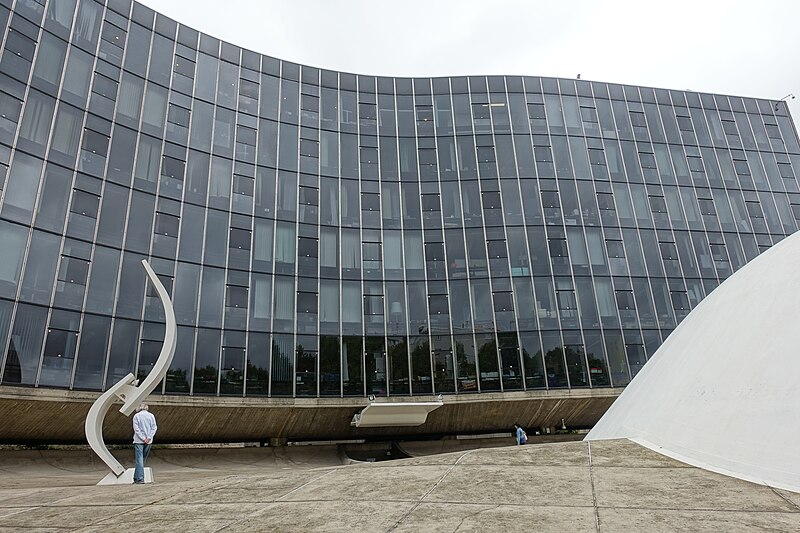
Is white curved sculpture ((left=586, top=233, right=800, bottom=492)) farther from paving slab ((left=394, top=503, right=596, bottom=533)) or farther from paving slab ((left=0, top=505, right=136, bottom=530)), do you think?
paving slab ((left=0, top=505, right=136, bottom=530))

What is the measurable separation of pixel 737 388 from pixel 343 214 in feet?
78.9

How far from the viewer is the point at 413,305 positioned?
91.1ft

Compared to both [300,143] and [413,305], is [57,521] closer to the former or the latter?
[413,305]

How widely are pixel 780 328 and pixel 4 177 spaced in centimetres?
2538

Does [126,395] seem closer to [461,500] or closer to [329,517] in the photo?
[329,517]

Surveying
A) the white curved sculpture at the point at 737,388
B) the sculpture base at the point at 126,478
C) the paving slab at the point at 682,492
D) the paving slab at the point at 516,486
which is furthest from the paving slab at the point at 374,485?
the sculpture base at the point at 126,478

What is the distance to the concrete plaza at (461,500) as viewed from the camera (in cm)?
471

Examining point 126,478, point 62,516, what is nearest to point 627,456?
point 62,516

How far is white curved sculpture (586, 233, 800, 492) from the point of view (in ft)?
19.3

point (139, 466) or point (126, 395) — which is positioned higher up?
point (126, 395)

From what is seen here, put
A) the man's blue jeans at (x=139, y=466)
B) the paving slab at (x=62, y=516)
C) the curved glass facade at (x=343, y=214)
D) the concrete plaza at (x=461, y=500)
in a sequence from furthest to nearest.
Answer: the curved glass facade at (x=343, y=214), the man's blue jeans at (x=139, y=466), the paving slab at (x=62, y=516), the concrete plaza at (x=461, y=500)

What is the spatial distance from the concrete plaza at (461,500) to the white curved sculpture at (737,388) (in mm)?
369

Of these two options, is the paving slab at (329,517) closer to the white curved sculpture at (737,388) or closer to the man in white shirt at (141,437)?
the white curved sculpture at (737,388)

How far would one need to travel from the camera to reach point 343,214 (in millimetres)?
29156
